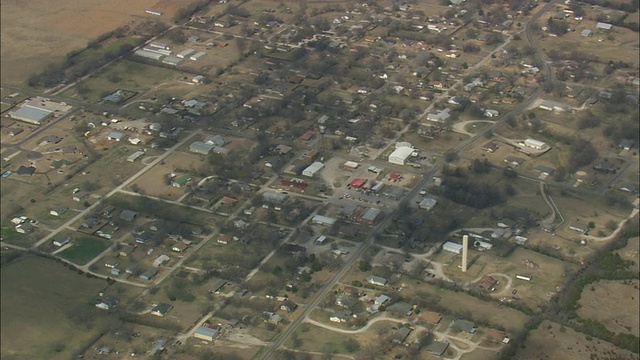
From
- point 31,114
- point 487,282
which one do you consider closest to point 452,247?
point 487,282

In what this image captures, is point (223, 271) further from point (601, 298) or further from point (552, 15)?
point (552, 15)

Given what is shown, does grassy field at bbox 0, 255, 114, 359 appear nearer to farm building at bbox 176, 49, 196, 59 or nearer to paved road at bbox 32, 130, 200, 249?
paved road at bbox 32, 130, 200, 249

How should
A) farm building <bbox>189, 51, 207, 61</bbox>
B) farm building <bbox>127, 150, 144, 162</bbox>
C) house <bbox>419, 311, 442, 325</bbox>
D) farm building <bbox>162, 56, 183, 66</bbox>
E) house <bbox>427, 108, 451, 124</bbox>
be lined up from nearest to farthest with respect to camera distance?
house <bbox>419, 311, 442, 325</bbox> → farm building <bbox>127, 150, 144, 162</bbox> → house <bbox>427, 108, 451, 124</bbox> → farm building <bbox>162, 56, 183, 66</bbox> → farm building <bbox>189, 51, 207, 61</bbox>

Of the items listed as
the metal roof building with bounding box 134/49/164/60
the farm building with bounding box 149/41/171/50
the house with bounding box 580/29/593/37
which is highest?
the farm building with bounding box 149/41/171/50

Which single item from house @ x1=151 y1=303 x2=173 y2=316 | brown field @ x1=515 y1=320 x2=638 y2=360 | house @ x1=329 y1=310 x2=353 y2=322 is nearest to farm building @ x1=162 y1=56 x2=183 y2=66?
house @ x1=151 y1=303 x2=173 y2=316

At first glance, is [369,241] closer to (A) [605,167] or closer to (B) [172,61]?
(A) [605,167]

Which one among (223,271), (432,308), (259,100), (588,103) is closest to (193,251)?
(223,271)

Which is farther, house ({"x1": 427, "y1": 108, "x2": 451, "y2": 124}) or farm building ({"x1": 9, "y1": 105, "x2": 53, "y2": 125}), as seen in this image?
farm building ({"x1": 9, "y1": 105, "x2": 53, "y2": 125})
